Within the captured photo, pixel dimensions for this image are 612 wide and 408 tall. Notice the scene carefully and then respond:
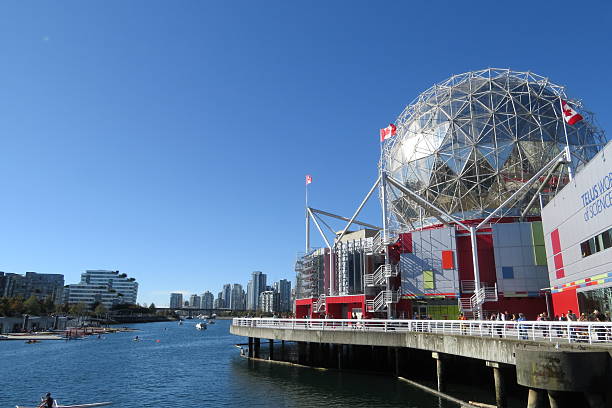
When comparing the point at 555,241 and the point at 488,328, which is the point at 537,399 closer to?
the point at 488,328

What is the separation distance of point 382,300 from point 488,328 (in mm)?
17461

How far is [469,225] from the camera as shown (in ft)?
143

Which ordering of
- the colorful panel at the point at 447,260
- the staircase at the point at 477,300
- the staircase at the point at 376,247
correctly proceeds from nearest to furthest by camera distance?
the staircase at the point at 477,300
the colorful panel at the point at 447,260
the staircase at the point at 376,247

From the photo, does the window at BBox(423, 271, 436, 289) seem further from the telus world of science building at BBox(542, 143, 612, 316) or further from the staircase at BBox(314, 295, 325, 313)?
the staircase at BBox(314, 295, 325, 313)

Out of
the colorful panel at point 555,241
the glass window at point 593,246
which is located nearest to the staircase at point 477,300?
the colorful panel at point 555,241

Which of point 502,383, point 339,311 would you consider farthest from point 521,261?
point 502,383

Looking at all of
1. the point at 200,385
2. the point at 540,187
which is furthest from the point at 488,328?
the point at 540,187

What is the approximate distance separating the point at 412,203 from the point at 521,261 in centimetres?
1455

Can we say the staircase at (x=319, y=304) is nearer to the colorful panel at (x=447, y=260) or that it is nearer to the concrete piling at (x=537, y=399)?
the colorful panel at (x=447, y=260)

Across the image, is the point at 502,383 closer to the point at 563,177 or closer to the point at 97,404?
the point at 97,404

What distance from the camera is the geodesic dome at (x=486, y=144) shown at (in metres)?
45.3

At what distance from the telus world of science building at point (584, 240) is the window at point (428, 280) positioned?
10.2 m

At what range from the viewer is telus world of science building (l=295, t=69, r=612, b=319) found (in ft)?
131

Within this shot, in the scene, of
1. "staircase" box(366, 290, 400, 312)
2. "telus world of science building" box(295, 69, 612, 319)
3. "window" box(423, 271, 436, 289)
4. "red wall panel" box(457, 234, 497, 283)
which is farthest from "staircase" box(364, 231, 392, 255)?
"red wall panel" box(457, 234, 497, 283)
